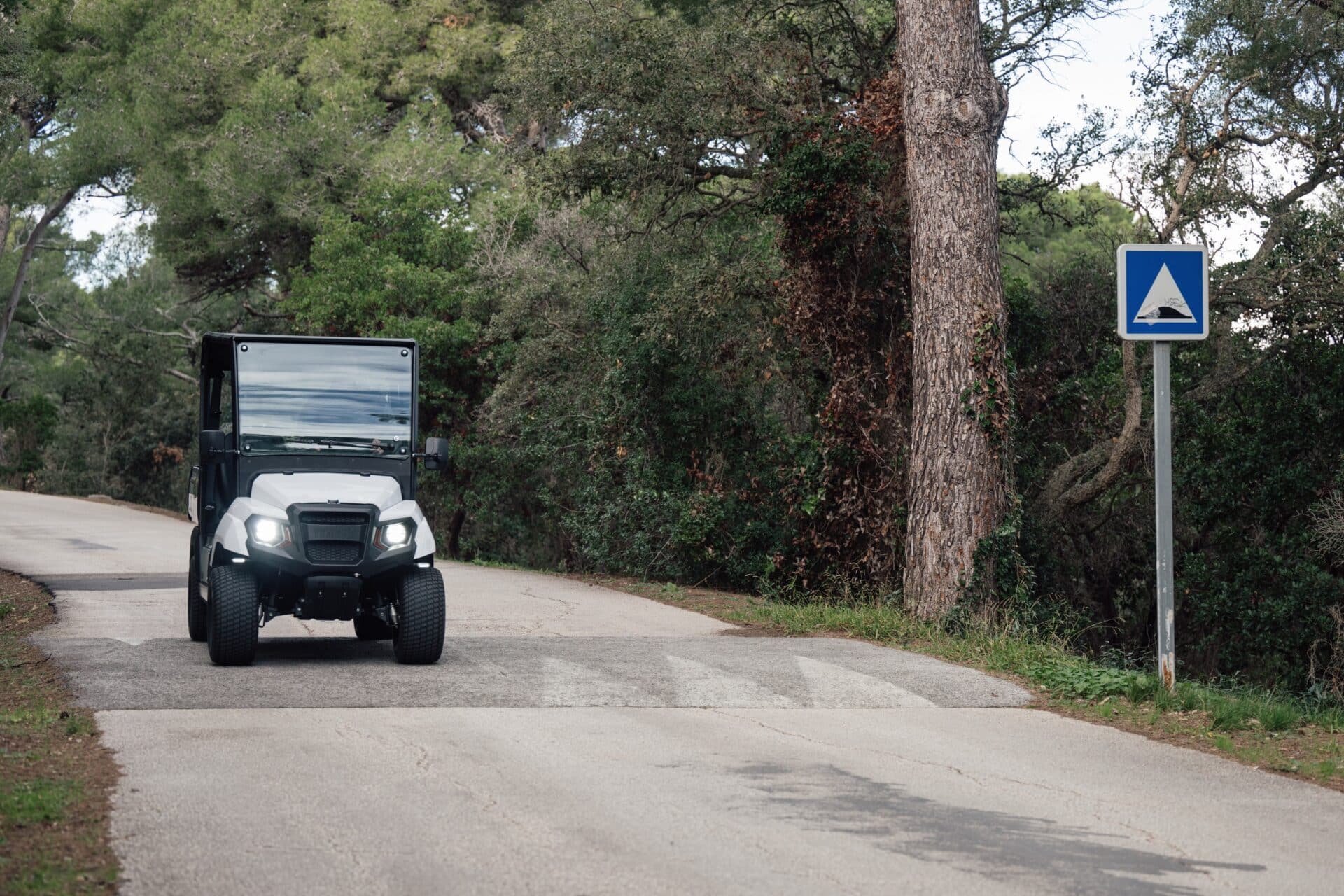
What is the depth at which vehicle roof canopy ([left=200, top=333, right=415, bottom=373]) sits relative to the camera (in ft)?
39.8

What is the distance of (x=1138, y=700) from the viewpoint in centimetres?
1046

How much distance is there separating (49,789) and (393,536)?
461 cm

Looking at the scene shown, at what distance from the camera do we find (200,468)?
12.8 metres

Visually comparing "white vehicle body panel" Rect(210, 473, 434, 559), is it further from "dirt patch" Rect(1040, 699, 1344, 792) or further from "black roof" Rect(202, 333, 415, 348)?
"dirt patch" Rect(1040, 699, 1344, 792)

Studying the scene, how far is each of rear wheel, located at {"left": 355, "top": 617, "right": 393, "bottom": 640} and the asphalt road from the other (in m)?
0.19

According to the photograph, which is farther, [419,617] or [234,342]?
[234,342]

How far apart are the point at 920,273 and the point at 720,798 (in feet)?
32.9

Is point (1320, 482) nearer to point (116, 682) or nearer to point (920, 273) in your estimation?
point (920, 273)

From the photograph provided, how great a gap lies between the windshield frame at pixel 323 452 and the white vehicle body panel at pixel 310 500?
0.63 ft

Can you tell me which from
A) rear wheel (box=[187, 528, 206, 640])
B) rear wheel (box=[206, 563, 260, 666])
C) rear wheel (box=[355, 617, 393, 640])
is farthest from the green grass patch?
rear wheel (box=[355, 617, 393, 640])

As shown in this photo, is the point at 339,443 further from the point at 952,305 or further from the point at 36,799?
the point at 952,305

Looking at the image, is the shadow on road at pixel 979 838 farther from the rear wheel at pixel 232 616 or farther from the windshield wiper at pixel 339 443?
the windshield wiper at pixel 339 443

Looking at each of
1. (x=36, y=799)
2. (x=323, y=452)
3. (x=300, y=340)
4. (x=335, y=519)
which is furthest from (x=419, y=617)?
(x=36, y=799)

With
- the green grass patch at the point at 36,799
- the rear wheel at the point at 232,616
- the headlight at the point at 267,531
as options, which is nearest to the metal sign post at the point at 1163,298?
the headlight at the point at 267,531
